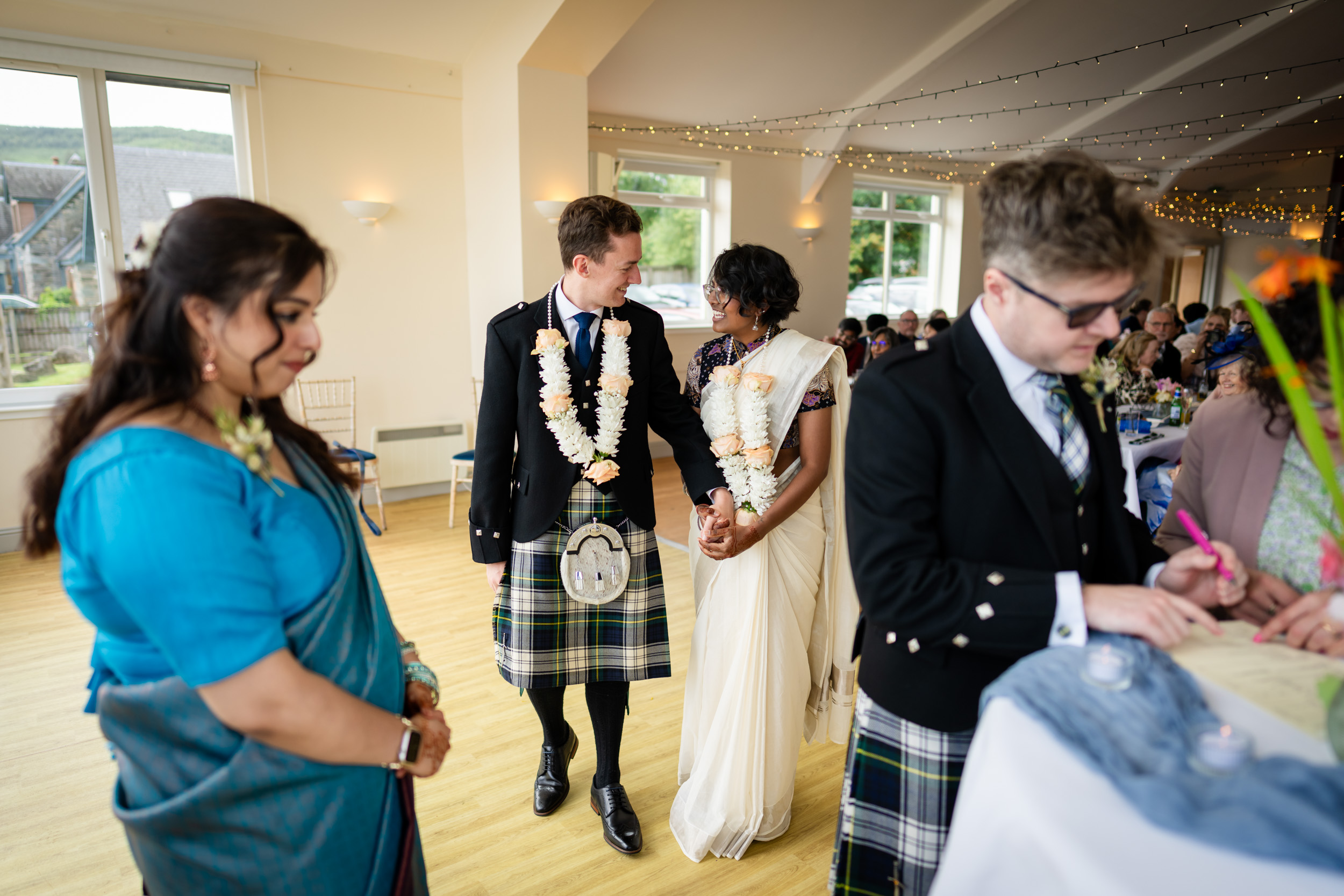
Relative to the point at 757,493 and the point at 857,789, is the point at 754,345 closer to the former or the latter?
the point at 757,493

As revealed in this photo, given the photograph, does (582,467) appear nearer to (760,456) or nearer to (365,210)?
(760,456)

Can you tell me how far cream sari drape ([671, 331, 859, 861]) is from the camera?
215 cm

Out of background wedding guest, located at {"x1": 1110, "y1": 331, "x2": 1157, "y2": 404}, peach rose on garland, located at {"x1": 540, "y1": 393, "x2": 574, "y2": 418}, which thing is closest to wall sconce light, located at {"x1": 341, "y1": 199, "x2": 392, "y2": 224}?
peach rose on garland, located at {"x1": 540, "y1": 393, "x2": 574, "y2": 418}

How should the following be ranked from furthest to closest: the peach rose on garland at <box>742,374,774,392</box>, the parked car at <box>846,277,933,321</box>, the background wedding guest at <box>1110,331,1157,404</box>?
1. the parked car at <box>846,277,933,321</box>
2. the background wedding guest at <box>1110,331,1157,404</box>
3. the peach rose on garland at <box>742,374,774,392</box>

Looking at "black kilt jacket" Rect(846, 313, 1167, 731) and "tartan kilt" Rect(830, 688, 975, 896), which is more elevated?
"black kilt jacket" Rect(846, 313, 1167, 731)

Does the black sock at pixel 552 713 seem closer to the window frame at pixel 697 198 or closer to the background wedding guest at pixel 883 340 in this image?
the background wedding guest at pixel 883 340

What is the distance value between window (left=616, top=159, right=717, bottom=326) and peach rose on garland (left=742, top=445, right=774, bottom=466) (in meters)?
5.70

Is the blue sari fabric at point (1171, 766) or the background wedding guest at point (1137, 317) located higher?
the background wedding guest at point (1137, 317)

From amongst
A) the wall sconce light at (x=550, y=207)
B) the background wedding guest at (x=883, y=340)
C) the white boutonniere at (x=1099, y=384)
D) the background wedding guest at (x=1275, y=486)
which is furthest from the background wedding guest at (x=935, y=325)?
the white boutonniere at (x=1099, y=384)

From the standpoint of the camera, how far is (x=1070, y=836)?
750mm

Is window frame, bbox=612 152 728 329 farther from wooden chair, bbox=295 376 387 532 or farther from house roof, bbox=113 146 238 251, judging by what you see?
house roof, bbox=113 146 238 251

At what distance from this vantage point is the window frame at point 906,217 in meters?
9.88

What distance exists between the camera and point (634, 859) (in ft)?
7.20

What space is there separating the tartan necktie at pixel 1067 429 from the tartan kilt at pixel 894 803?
44cm
